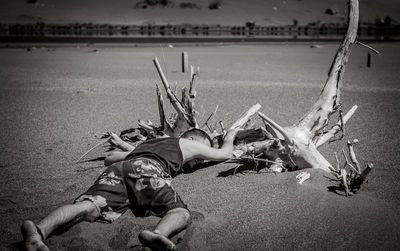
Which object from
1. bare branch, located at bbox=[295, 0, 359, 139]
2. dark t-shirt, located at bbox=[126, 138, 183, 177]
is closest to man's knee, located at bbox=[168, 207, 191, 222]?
dark t-shirt, located at bbox=[126, 138, 183, 177]

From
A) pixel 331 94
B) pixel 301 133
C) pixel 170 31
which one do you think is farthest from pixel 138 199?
pixel 170 31

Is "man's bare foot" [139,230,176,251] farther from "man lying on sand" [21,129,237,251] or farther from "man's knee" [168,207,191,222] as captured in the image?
"man's knee" [168,207,191,222]

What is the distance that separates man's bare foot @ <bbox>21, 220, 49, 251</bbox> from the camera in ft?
8.91

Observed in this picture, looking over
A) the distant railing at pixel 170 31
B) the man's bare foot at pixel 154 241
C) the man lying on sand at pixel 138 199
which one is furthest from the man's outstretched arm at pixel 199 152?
the distant railing at pixel 170 31

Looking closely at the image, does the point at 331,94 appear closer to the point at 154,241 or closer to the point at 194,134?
the point at 194,134

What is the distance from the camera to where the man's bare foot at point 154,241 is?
2723 millimetres

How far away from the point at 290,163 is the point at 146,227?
183cm

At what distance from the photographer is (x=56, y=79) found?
41.2ft

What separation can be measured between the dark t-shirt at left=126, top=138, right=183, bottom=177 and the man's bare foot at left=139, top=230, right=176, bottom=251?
1.01 meters

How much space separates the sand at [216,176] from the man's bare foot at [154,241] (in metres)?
0.30

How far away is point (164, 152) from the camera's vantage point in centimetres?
378

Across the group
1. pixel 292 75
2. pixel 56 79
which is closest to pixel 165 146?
pixel 56 79

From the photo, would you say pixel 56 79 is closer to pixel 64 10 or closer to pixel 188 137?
pixel 188 137

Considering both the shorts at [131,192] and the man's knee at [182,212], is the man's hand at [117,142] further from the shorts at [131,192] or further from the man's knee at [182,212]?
the man's knee at [182,212]
